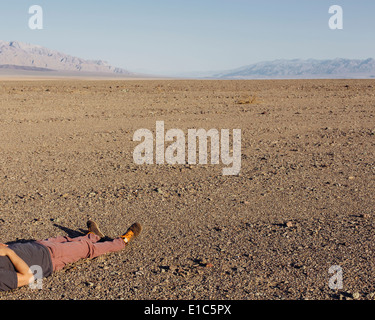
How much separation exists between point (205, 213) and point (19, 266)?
2833 millimetres

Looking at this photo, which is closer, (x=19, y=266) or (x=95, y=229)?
(x=19, y=266)

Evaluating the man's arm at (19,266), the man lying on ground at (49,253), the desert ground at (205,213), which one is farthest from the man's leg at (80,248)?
the man's arm at (19,266)

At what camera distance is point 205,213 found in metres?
6.21

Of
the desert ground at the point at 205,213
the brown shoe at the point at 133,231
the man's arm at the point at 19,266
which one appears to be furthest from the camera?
the brown shoe at the point at 133,231

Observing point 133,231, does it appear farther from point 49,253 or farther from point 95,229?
point 49,253

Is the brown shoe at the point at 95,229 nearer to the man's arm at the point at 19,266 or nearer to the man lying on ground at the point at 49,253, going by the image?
the man lying on ground at the point at 49,253

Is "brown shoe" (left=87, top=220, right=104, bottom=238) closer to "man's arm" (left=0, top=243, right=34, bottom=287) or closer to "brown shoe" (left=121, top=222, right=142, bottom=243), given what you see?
"brown shoe" (left=121, top=222, right=142, bottom=243)

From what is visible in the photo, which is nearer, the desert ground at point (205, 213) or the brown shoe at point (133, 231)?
the desert ground at point (205, 213)

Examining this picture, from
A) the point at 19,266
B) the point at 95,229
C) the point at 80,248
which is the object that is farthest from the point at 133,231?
the point at 19,266

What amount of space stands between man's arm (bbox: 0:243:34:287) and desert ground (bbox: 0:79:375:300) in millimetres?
130

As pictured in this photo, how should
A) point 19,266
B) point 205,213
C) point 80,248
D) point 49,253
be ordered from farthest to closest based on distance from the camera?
Answer: point 205,213
point 80,248
point 49,253
point 19,266

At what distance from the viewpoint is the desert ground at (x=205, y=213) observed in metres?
4.27

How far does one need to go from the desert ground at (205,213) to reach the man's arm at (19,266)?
5.1 inches

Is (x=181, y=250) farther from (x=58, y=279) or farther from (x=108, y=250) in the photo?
(x=58, y=279)
